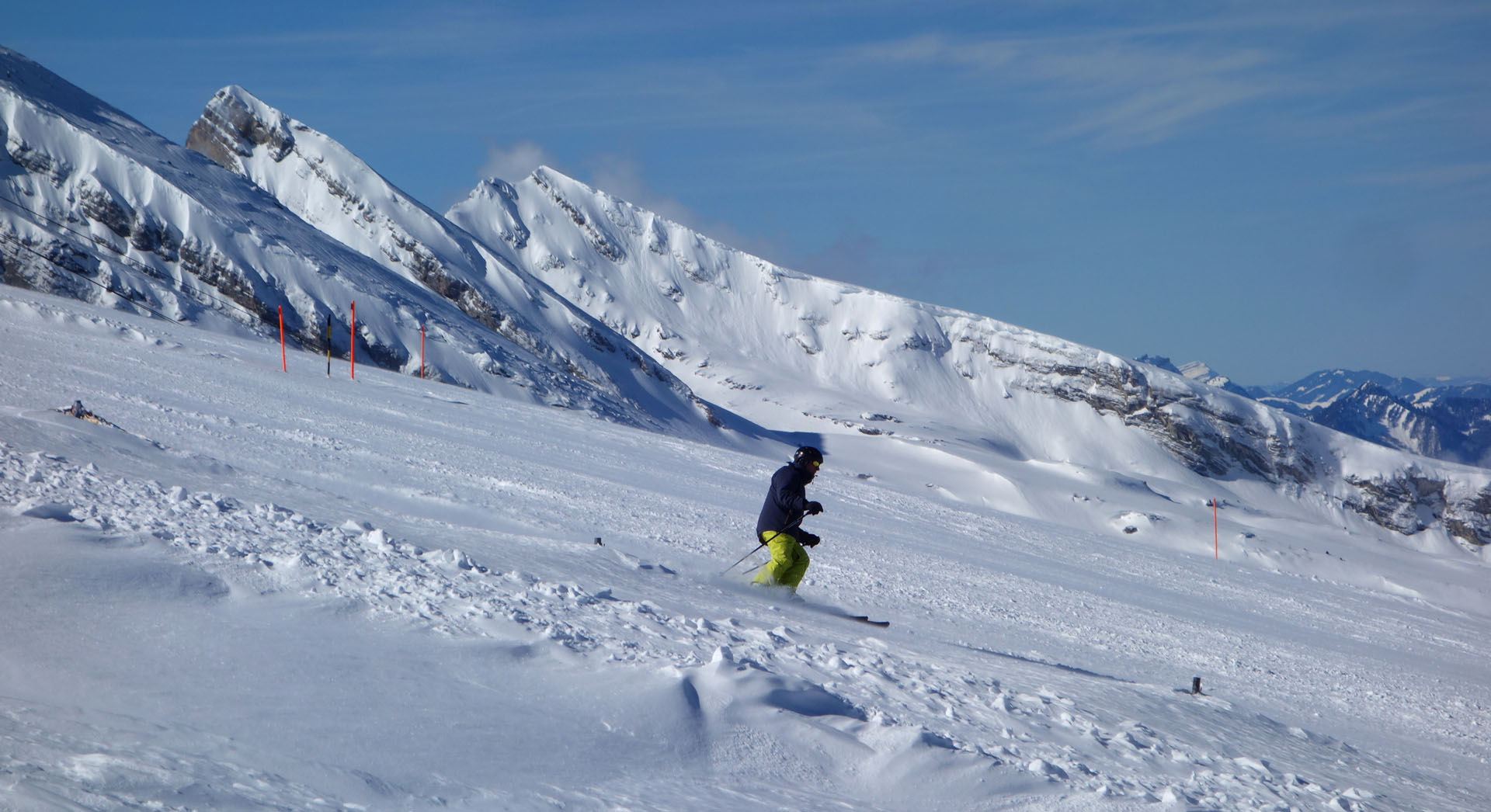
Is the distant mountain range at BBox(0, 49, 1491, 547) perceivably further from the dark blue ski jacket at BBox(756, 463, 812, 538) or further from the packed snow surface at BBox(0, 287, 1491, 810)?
the dark blue ski jacket at BBox(756, 463, 812, 538)

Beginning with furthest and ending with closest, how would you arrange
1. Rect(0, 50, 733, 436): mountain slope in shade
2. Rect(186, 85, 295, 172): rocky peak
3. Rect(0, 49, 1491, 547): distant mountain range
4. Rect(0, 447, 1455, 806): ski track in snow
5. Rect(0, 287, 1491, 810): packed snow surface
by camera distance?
Rect(186, 85, 295, 172): rocky peak, Rect(0, 49, 1491, 547): distant mountain range, Rect(0, 50, 733, 436): mountain slope in shade, Rect(0, 447, 1455, 806): ski track in snow, Rect(0, 287, 1491, 810): packed snow surface

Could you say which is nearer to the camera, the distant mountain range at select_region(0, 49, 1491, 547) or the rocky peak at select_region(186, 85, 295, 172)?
the distant mountain range at select_region(0, 49, 1491, 547)

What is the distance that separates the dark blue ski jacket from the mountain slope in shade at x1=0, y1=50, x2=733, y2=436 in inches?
1473

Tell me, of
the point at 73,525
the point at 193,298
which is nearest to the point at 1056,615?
the point at 73,525

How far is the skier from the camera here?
992 centimetres

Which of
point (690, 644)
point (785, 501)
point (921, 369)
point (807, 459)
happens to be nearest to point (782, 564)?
point (785, 501)

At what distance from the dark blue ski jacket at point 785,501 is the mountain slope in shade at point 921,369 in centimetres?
10535

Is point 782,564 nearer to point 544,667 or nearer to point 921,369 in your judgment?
point 544,667

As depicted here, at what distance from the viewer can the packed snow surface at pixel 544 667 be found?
421 cm

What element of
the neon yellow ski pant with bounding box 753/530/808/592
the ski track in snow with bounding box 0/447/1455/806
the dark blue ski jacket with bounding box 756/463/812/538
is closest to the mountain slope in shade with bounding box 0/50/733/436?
the dark blue ski jacket with bounding box 756/463/812/538

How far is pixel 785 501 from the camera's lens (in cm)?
998

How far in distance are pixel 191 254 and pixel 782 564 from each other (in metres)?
47.8

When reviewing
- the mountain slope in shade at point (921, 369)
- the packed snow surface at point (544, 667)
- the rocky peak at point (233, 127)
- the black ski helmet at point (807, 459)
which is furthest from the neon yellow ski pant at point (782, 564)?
the rocky peak at point (233, 127)

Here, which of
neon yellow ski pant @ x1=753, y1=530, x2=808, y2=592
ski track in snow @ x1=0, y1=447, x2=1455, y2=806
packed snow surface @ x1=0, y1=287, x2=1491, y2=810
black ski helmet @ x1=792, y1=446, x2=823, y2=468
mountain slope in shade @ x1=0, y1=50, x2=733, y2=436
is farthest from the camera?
mountain slope in shade @ x1=0, y1=50, x2=733, y2=436
